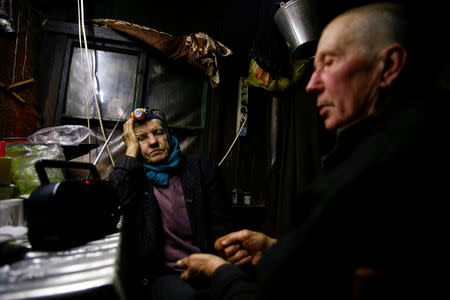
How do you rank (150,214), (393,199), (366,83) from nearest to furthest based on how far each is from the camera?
1. (393,199)
2. (366,83)
3. (150,214)

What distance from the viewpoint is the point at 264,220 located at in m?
2.92

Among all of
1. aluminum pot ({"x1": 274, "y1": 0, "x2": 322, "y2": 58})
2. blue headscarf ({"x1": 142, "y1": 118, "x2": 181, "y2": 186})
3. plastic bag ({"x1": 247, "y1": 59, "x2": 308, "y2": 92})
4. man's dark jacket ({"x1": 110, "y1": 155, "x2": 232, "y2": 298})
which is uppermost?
aluminum pot ({"x1": 274, "y1": 0, "x2": 322, "y2": 58})

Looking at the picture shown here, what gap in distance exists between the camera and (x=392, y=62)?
84 centimetres

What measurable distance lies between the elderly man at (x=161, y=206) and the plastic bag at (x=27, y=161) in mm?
456

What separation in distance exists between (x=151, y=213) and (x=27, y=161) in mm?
966

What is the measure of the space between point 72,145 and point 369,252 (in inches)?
87.9

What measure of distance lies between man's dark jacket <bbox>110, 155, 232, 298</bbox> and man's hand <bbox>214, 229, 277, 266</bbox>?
571 mm

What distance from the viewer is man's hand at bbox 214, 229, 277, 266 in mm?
1268

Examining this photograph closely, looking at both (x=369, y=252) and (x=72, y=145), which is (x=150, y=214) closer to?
(x=72, y=145)

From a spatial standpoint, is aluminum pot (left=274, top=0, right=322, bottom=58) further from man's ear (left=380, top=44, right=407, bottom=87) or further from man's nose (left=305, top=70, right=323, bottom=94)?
man's ear (left=380, top=44, right=407, bottom=87)

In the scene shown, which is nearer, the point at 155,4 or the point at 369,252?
the point at 369,252

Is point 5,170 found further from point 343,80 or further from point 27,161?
point 343,80

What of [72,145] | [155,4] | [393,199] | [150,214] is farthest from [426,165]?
[155,4]

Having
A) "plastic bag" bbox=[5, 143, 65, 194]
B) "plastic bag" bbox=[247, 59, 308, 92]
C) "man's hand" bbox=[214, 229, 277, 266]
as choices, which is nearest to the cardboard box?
"plastic bag" bbox=[5, 143, 65, 194]
